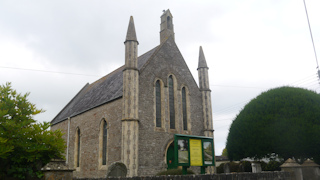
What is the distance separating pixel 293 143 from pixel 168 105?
966cm

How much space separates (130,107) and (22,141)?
10033 mm

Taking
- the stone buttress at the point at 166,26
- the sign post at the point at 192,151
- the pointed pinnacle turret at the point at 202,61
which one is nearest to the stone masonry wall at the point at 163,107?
the pointed pinnacle turret at the point at 202,61

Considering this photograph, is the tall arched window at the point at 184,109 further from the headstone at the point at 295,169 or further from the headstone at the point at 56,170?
the headstone at the point at 56,170

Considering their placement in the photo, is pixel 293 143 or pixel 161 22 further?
pixel 161 22

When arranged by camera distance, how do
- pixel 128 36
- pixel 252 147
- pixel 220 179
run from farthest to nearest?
1. pixel 128 36
2. pixel 252 147
3. pixel 220 179

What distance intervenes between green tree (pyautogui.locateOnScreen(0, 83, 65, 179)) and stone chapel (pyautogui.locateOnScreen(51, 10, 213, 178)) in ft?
29.6

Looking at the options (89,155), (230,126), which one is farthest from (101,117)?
(230,126)

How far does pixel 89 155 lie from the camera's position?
22578 millimetres

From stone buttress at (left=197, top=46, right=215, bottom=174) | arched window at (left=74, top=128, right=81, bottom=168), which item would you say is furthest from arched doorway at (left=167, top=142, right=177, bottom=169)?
arched window at (left=74, top=128, right=81, bottom=168)

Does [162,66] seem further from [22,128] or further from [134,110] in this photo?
[22,128]

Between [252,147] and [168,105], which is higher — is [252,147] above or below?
below

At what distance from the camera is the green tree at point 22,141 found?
318 inches

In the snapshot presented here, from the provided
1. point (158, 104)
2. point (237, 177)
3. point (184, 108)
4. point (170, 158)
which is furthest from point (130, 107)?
point (237, 177)

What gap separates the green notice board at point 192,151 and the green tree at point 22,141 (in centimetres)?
417
